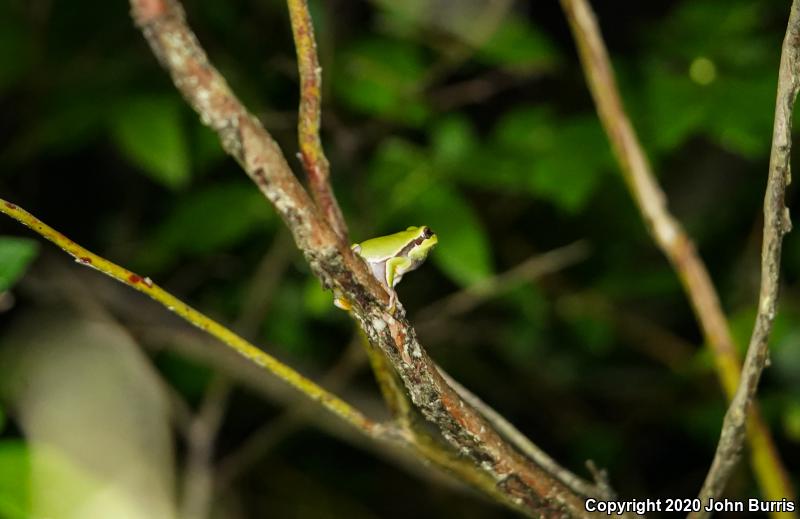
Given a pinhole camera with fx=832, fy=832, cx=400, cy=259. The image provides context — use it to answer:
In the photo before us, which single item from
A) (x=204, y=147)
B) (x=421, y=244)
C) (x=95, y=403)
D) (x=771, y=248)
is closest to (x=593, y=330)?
(x=204, y=147)

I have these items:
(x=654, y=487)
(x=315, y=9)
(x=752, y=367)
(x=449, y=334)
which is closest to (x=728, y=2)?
(x=315, y=9)

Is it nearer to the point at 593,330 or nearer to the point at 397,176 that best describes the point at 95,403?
the point at 397,176

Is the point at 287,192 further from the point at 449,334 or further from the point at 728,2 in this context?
the point at 449,334

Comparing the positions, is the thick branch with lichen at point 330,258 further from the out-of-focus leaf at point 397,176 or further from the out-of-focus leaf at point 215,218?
the out-of-focus leaf at point 215,218

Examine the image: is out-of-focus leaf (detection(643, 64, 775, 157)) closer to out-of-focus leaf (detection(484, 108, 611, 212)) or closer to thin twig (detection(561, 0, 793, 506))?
out-of-focus leaf (detection(484, 108, 611, 212))

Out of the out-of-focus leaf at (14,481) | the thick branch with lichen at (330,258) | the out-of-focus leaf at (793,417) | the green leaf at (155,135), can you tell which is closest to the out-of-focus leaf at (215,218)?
the green leaf at (155,135)

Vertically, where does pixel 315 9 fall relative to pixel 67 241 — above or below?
above
